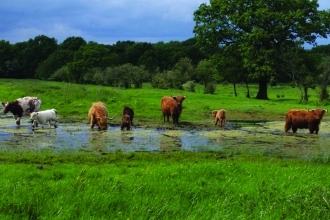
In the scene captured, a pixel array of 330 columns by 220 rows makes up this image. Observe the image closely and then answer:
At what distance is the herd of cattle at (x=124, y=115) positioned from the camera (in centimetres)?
2095

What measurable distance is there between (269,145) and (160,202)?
11.5 m

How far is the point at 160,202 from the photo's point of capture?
6.53 meters

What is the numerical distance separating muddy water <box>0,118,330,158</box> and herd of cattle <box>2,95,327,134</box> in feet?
1.46

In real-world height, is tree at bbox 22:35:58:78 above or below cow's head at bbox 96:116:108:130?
above

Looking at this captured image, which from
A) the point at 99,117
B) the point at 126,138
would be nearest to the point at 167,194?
the point at 126,138

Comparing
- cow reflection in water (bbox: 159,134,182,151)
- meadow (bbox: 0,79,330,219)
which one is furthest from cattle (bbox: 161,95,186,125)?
meadow (bbox: 0,79,330,219)

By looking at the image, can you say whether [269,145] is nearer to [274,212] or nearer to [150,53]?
Answer: [274,212]

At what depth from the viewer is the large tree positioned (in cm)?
4619

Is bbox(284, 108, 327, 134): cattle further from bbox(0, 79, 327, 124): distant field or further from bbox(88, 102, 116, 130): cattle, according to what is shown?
bbox(88, 102, 116, 130): cattle

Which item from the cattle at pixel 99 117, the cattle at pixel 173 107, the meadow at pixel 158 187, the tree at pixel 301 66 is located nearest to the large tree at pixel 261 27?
the tree at pixel 301 66

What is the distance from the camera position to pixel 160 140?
1767 cm

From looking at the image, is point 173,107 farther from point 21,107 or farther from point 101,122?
point 21,107

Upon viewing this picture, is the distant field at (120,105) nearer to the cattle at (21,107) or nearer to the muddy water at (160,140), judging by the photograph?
the cattle at (21,107)

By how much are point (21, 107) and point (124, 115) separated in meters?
5.75
